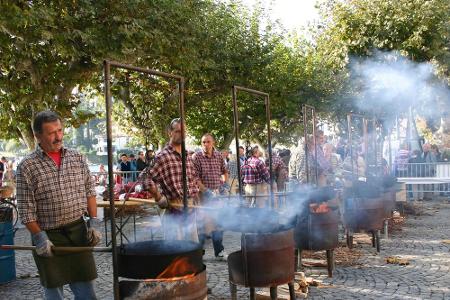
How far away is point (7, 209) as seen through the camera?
21.9 feet

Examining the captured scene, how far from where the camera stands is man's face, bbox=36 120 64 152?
3717 mm

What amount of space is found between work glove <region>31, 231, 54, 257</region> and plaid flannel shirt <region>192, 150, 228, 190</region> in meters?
4.25

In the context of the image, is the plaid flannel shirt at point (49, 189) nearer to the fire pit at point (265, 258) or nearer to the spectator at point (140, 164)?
the fire pit at point (265, 258)

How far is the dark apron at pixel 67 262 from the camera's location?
3736 mm

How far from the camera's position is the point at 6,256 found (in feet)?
21.5

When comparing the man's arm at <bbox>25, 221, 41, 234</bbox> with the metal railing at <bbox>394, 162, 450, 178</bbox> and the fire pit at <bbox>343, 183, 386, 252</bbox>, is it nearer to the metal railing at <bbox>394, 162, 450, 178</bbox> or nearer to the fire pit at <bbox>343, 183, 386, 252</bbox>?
the fire pit at <bbox>343, 183, 386, 252</bbox>

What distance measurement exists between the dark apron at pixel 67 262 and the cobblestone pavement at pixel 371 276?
2034 millimetres

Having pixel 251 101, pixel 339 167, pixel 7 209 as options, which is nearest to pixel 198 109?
pixel 251 101

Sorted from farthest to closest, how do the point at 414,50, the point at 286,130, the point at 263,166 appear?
the point at 286,130, the point at 414,50, the point at 263,166

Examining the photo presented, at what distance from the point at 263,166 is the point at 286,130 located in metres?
19.2

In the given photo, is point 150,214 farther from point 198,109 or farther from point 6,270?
point 198,109

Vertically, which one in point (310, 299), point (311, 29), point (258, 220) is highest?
point (311, 29)

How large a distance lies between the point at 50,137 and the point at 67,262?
101 centimetres

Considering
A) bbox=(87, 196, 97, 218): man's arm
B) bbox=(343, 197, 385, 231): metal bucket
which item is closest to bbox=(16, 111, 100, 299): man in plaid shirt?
bbox=(87, 196, 97, 218): man's arm
